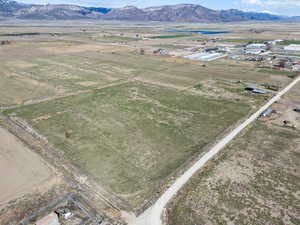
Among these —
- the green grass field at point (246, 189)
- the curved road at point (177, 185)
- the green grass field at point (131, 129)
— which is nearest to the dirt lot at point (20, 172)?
the green grass field at point (131, 129)

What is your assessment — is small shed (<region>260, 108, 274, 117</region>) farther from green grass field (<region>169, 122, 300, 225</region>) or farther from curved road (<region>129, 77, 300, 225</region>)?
green grass field (<region>169, 122, 300, 225</region>)

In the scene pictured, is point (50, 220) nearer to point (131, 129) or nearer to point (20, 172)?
point (20, 172)

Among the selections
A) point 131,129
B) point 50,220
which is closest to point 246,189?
point 131,129

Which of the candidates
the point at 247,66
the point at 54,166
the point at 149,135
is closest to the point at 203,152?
the point at 149,135

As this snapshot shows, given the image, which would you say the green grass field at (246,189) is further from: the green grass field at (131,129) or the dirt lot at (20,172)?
the dirt lot at (20,172)

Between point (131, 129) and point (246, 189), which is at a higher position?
point (131, 129)

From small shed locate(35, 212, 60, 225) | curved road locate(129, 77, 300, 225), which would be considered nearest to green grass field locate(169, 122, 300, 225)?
curved road locate(129, 77, 300, 225)
